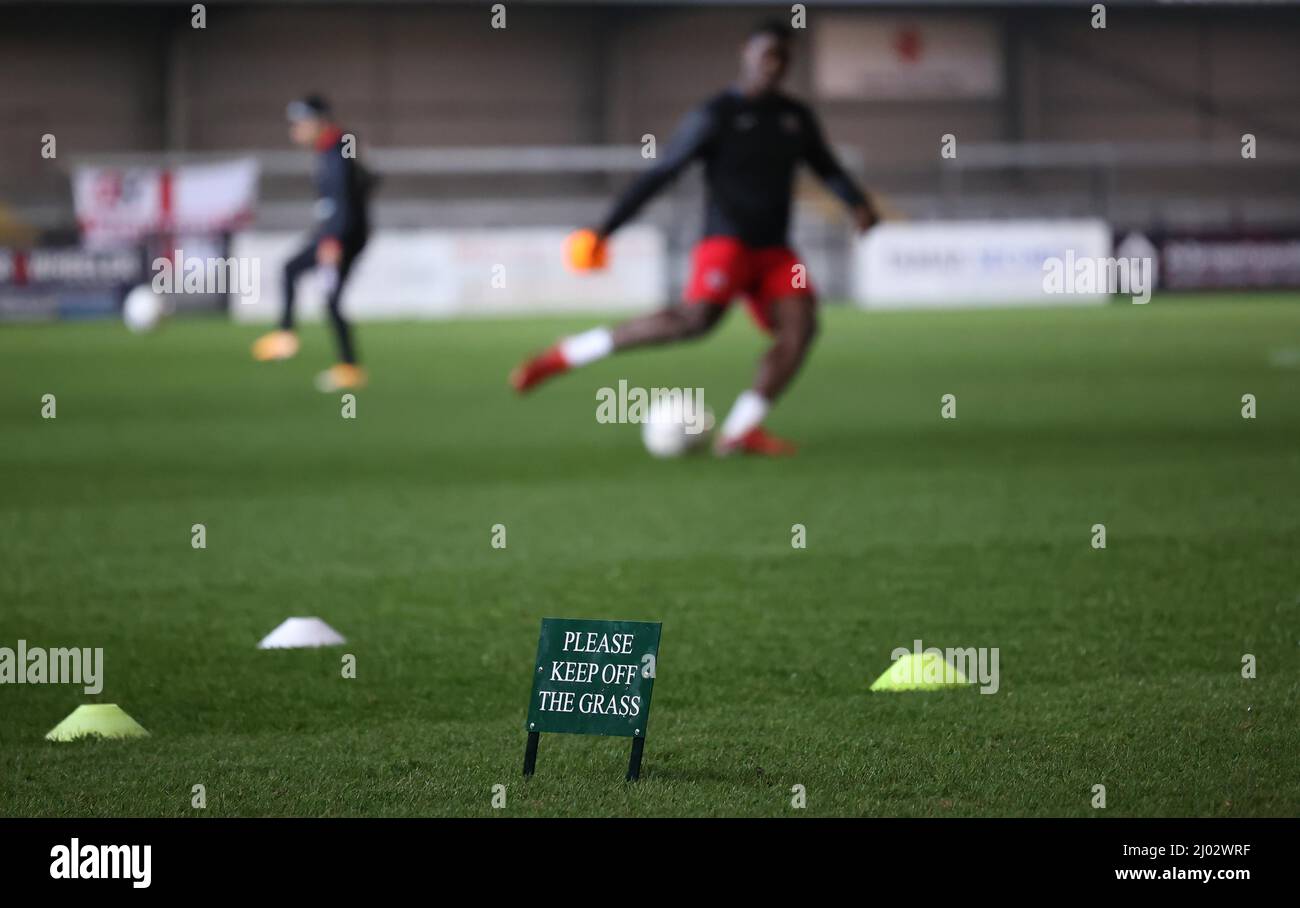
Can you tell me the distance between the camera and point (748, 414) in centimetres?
1142

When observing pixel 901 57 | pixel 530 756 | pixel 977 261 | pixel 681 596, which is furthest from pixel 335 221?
pixel 901 57

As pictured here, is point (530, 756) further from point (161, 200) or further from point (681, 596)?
point (161, 200)

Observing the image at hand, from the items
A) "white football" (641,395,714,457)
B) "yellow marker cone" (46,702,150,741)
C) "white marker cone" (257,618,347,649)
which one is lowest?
"yellow marker cone" (46,702,150,741)

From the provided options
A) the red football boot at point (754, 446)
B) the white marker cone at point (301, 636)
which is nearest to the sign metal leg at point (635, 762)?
the white marker cone at point (301, 636)

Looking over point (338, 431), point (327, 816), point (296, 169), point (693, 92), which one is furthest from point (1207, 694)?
point (693, 92)

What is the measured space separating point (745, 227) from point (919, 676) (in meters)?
6.10

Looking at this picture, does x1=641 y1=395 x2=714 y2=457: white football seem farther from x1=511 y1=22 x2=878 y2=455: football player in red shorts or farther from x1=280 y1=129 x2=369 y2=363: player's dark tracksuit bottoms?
x1=280 y1=129 x2=369 y2=363: player's dark tracksuit bottoms

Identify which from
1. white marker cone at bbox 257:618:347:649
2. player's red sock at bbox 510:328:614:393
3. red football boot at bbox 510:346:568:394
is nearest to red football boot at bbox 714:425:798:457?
player's red sock at bbox 510:328:614:393

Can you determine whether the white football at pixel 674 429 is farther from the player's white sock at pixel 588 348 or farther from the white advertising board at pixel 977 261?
the white advertising board at pixel 977 261

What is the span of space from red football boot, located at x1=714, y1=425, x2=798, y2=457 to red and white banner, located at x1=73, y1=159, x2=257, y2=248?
79.7 feet

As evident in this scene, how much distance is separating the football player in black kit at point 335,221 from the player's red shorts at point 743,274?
602 cm

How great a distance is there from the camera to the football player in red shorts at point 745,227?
11.1 m

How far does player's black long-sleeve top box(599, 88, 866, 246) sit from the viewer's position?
1126 centimetres
